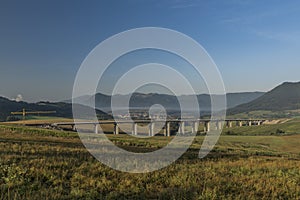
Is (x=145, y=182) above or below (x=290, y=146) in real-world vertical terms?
above

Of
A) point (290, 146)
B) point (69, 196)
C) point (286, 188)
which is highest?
point (69, 196)

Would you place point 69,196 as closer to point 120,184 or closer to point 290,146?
point 120,184

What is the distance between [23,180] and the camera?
1152 centimetres

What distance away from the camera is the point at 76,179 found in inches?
489

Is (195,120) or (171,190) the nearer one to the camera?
(171,190)

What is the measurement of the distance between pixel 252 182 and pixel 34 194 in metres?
9.51

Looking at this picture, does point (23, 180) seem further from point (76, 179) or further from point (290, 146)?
point (290, 146)

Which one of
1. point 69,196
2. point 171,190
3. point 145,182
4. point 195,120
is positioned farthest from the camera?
point 195,120

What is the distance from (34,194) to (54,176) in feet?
9.12

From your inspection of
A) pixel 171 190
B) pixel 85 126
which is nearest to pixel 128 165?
pixel 171 190

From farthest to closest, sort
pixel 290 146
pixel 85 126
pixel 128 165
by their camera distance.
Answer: pixel 85 126 < pixel 290 146 < pixel 128 165

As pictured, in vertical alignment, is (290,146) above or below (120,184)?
below

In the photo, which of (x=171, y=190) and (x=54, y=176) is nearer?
(x=171, y=190)

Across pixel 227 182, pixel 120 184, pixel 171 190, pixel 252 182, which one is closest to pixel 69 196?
pixel 120 184
